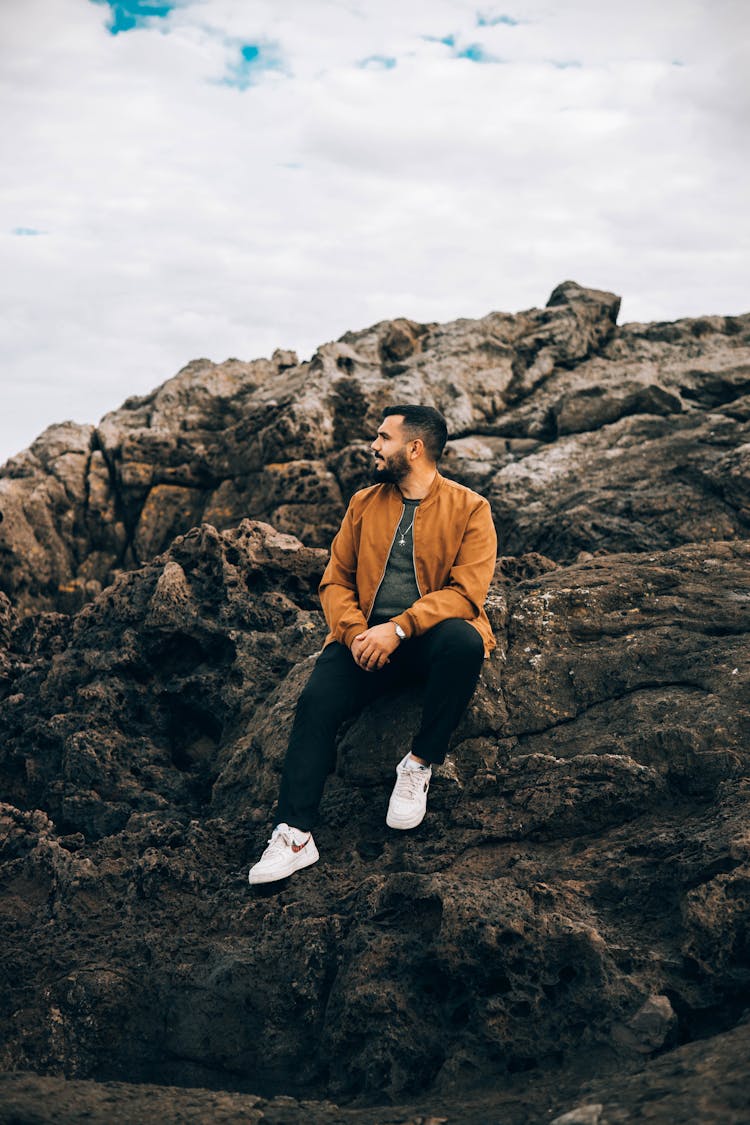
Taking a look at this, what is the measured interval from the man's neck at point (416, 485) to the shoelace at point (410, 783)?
2.16 meters

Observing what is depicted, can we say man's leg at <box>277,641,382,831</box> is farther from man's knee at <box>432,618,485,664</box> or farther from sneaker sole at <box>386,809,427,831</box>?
man's knee at <box>432,618,485,664</box>

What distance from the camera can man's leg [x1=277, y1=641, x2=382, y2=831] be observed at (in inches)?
251

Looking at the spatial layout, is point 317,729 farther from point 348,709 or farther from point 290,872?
point 290,872

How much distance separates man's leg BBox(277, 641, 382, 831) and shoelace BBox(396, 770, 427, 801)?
53cm

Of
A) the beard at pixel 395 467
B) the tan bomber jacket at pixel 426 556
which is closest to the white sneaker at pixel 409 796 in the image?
the tan bomber jacket at pixel 426 556

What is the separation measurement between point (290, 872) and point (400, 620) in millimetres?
1867

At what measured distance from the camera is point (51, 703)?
9516mm

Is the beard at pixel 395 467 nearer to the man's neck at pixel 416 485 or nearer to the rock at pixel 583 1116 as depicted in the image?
the man's neck at pixel 416 485

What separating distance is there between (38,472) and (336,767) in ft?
44.3

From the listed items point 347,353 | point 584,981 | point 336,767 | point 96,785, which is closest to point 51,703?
point 96,785

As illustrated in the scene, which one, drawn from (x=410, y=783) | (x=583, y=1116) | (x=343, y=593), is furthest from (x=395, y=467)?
(x=583, y=1116)

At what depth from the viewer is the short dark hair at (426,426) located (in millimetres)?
7359

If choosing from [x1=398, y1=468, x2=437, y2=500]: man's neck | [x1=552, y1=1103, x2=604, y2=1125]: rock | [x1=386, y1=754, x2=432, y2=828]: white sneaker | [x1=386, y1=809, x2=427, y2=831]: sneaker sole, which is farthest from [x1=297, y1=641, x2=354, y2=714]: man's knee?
[x1=552, y1=1103, x2=604, y2=1125]: rock

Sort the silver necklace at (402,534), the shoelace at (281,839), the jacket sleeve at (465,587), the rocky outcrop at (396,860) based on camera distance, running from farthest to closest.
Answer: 1. the silver necklace at (402,534)
2. the jacket sleeve at (465,587)
3. the shoelace at (281,839)
4. the rocky outcrop at (396,860)
